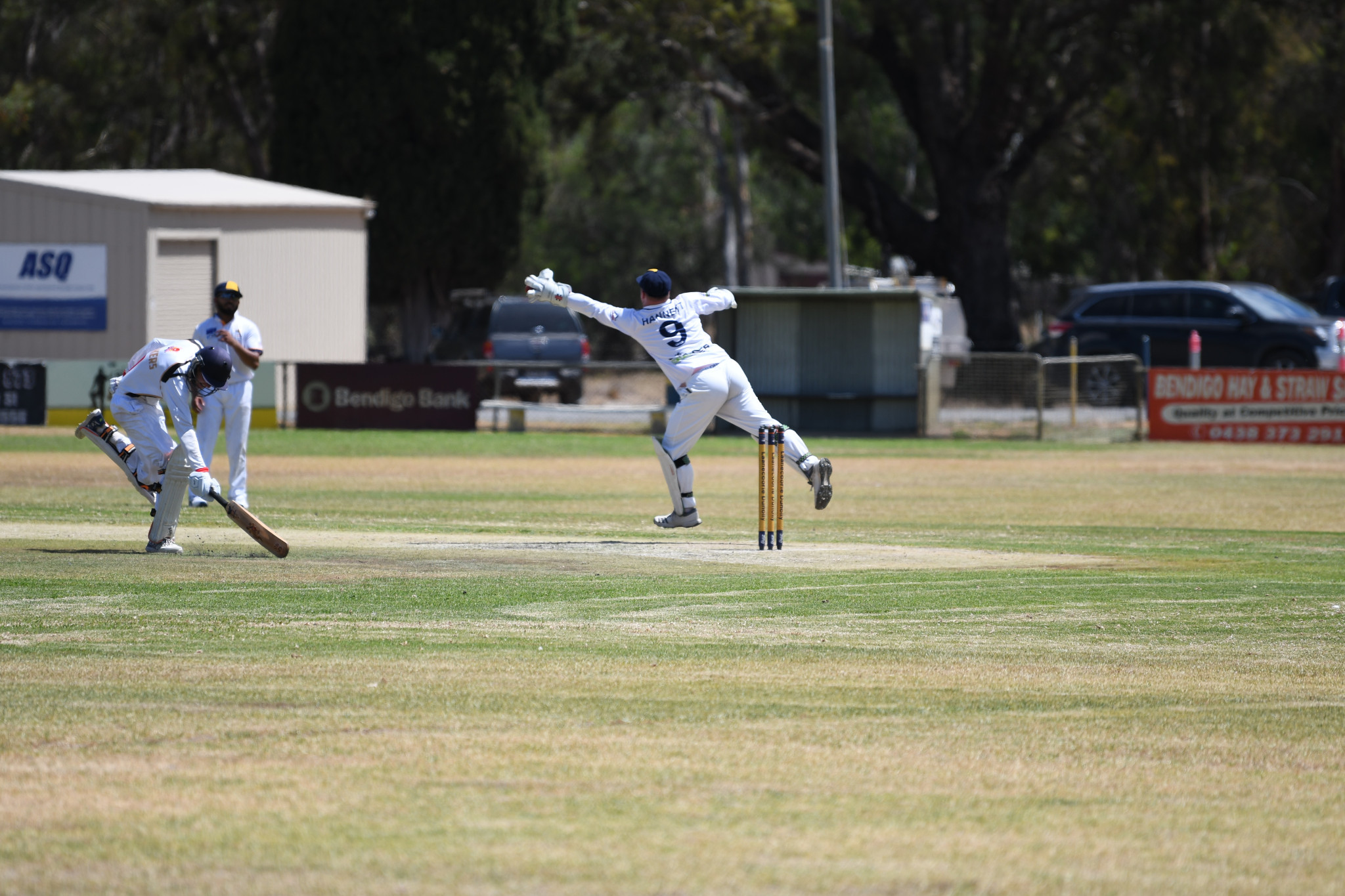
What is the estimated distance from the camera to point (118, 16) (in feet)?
173

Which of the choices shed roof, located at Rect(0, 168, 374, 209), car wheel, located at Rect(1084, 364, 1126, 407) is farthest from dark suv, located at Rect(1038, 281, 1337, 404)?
shed roof, located at Rect(0, 168, 374, 209)

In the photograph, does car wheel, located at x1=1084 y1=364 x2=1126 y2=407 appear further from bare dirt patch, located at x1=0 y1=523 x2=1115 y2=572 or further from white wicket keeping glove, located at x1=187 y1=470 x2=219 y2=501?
white wicket keeping glove, located at x1=187 y1=470 x2=219 y2=501

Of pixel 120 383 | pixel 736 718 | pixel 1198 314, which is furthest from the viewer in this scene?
pixel 1198 314

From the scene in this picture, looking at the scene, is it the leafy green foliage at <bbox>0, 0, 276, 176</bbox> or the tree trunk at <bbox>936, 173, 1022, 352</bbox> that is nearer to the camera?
the tree trunk at <bbox>936, 173, 1022, 352</bbox>

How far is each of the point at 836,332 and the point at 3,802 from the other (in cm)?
2429

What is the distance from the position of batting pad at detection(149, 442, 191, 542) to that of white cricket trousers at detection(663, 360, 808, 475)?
3513mm

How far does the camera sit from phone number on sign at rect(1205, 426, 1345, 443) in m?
27.2

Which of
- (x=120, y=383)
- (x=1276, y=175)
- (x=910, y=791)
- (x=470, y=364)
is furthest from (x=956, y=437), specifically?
(x=1276, y=175)

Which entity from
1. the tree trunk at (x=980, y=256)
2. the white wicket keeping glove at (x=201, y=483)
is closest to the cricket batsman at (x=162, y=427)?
the white wicket keeping glove at (x=201, y=483)

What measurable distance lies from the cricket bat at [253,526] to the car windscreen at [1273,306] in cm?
2270

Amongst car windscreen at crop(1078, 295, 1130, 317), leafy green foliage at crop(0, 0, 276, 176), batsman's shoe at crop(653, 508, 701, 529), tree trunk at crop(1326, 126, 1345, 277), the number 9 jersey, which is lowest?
batsman's shoe at crop(653, 508, 701, 529)

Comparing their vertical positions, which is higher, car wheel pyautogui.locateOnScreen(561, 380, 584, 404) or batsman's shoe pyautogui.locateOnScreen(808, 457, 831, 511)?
car wheel pyautogui.locateOnScreen(561, 380, 584, 404)

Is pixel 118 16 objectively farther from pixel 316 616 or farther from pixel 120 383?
pixel 316 616

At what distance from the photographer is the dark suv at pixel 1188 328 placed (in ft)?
95.9
